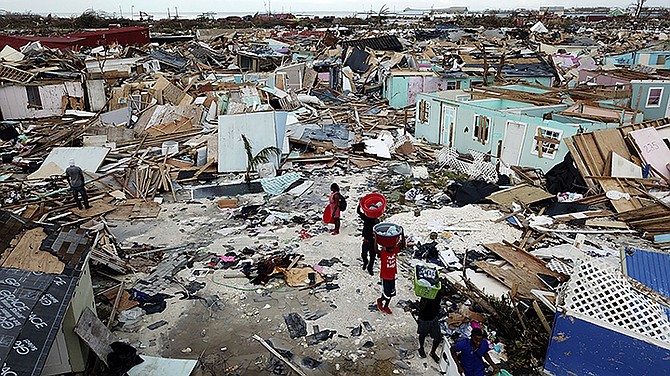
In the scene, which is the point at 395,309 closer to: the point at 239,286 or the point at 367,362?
the point at 367,362

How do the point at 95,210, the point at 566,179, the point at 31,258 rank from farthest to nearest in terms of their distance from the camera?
the point at 566,179 → the point at 95,210 → the point at 31,258

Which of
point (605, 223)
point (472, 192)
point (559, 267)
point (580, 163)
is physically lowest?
point (605, 223)

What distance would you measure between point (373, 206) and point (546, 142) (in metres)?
7.17

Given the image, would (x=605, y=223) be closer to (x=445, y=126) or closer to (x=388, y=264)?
(x=388, y=264)

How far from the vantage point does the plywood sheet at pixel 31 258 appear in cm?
569

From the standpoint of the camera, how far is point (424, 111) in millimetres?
18375

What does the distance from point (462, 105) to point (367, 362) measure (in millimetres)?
11570

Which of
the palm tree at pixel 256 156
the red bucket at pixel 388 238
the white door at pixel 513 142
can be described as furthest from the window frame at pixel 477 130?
the red bucket at pixel 388 238

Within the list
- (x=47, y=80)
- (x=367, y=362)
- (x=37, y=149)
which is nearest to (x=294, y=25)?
(x=47, y=80)

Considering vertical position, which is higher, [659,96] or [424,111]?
[659,96]

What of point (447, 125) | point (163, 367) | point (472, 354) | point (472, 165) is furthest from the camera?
point (447, 125)

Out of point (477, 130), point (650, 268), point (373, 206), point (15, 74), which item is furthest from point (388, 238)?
point (15, 74)

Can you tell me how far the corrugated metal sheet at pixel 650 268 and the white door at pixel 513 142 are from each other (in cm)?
750

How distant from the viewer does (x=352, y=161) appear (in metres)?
16.0
